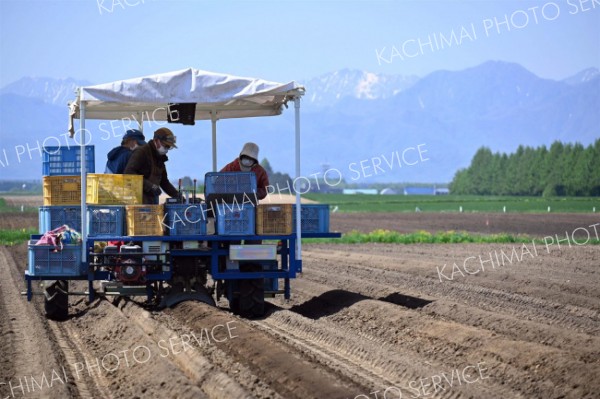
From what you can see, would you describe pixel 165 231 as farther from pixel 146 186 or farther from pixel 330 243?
pixel 330 243

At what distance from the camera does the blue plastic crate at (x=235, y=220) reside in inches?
609

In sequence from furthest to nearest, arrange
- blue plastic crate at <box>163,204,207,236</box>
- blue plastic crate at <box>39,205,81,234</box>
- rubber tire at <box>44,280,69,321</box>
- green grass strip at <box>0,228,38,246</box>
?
green grass strip at <box>0,228,38,246</box> < rubber tire at <box>44,280,69,321</box> < blue plastic crate at <box>39,205,81,234</box> < blue plastic crate at <box>163,204,207,236</box>

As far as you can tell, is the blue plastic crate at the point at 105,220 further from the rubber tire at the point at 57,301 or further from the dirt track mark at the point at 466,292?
the dirt track mark at the point at 466,292

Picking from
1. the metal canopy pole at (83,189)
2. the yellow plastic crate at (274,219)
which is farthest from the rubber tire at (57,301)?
the yellow plastic crate at (274,219)

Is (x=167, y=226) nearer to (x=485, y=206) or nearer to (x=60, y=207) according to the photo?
(x=60, y=207)

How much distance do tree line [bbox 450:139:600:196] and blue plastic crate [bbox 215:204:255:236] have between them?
10339 centimetres

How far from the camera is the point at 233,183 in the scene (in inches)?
619

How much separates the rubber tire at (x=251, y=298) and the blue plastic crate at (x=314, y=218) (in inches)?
42.1

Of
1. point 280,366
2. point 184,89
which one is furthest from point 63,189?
point 280,366

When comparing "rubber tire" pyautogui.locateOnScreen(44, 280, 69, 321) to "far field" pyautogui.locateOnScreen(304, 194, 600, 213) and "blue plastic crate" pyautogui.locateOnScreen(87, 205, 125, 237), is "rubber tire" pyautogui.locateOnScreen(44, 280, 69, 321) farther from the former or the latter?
"far field" pyautogui.locateOnScreen(304, 194, 600, 213)

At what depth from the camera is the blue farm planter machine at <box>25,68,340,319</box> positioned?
606 inches

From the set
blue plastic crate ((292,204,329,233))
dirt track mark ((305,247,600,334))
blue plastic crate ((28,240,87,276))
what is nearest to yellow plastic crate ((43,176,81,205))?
blue plastic crate ((28,240,87,276))

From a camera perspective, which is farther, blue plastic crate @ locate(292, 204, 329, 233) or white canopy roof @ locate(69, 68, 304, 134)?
blue plastic crate @ locate(292, 204, 329, 233)

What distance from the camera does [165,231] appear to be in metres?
15.6
